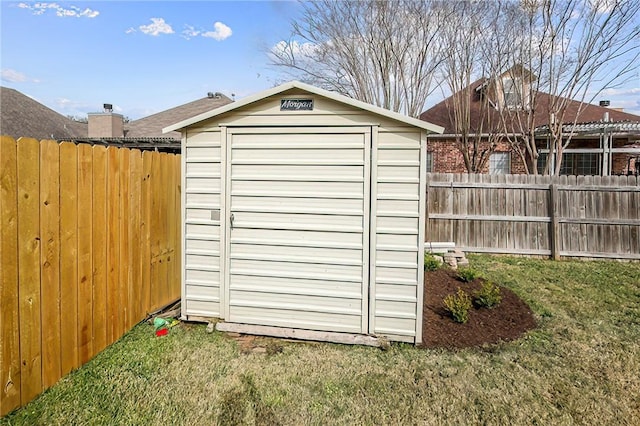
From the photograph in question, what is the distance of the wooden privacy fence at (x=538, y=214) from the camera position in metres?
7.71

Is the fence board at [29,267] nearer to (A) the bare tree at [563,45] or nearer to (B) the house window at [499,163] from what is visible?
(A) the bare tree at [563,45]

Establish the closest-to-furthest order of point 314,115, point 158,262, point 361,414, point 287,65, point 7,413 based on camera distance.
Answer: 1. point 7,413
2. point 361,414
3. point 314,115
4. point 158,262
5. point 287,65

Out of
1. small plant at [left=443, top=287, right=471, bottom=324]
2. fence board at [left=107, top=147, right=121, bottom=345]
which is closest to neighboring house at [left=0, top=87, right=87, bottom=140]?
fence board at [left=107, top=147, right=121, bottom=345]

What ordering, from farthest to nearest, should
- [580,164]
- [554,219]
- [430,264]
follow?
1. [580,164]
2. [554,219]
3. [430,264]

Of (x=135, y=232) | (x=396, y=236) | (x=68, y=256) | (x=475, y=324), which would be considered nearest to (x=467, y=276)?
(x=475, y=324)

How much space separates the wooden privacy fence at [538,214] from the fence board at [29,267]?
7267 millimetres

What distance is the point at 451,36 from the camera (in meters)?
10.6

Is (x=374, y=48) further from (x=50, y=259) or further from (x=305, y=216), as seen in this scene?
(x=50, y=259)

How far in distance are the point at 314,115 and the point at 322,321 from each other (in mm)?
2183

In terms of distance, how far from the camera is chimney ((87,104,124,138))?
17.4m

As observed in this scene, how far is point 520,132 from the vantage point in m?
10.8

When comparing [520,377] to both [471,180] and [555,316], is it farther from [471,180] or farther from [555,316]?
[471,180]

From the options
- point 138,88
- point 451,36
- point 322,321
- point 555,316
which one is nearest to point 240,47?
point 138,88

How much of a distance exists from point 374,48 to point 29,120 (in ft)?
54.1
